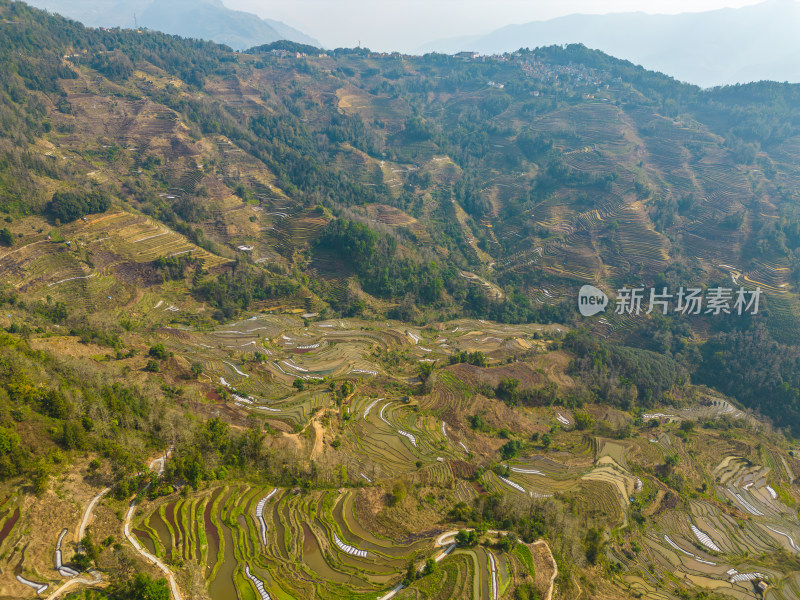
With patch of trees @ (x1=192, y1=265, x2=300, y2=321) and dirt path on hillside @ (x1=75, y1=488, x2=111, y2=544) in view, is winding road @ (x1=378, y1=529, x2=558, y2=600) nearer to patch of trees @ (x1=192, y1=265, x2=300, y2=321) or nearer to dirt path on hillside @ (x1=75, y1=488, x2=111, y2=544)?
dirt path on hillside @ (x1=75, y1=488, x2=111, y2=544)

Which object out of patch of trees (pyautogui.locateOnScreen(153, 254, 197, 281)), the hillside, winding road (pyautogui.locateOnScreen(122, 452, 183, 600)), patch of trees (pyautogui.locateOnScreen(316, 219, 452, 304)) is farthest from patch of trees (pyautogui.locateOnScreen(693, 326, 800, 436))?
patch of trees (pyautogui.locateOnScreen(153, 254, 197, 281))

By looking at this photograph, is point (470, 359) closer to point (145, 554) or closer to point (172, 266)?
point (145, 554)

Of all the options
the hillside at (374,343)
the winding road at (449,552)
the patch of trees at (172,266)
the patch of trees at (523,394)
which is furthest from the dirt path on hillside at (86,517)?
the patch of trees at (172,266)

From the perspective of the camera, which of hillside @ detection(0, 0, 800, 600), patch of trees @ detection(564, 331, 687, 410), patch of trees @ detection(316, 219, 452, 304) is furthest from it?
patch of trees @ detection(316, 219, 452, 304)

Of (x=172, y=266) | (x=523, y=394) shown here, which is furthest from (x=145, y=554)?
(x=172, y=266)

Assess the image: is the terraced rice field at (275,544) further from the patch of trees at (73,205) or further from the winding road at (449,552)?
the patch of trees at (73,205)

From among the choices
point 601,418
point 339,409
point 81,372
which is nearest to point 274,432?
point 339,409
